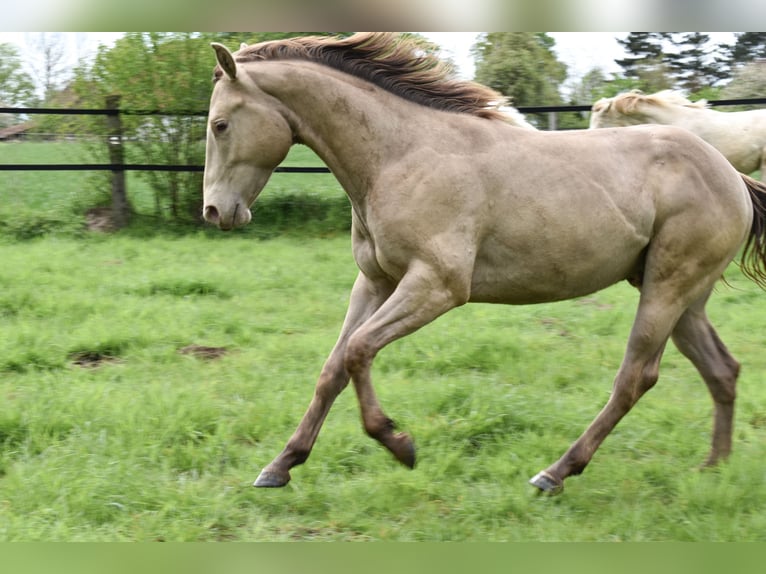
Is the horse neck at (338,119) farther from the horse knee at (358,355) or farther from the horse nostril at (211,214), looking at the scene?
the horse knee at (358,355)

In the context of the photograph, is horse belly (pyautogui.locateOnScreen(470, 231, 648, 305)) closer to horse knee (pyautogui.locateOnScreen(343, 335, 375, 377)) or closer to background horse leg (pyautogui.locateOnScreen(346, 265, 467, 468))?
background horse leg (pyautogui.locateOnScreen(346, 265, 467, 468))

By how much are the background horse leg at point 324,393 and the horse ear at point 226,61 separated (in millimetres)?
1138

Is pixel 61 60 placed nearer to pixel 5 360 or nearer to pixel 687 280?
pixel 5 360

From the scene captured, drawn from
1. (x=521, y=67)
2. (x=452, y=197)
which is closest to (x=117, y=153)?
(x=521, y=67)

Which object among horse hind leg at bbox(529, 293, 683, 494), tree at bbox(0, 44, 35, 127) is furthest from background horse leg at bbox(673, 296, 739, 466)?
tree at bbox(0, 44, 35, 127)

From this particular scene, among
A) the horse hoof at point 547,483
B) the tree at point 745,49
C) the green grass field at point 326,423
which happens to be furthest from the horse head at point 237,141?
the tree at point 745,49

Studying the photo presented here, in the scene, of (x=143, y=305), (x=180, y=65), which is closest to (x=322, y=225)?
(x=180, y=65)

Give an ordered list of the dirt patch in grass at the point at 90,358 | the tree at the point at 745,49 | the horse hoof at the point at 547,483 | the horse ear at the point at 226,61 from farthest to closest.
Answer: the tree at the point at 745,49 < the dirt patch in grass at the point at 90,358 < the horse hoof at the point at 547,483 < the horse ear at the point at 226,61

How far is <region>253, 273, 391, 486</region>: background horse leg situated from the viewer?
12.8 ft

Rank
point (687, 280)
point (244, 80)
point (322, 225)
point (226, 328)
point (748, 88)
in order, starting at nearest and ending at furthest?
point (244, 80), point (687, 280), point (226, 328), point (322, 225), point (748, 88)

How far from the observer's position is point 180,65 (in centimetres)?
1068

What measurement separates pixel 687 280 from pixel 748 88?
9.39 metres

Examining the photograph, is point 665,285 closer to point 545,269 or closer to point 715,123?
point 545,269

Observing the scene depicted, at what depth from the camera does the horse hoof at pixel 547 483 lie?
3855 mm
